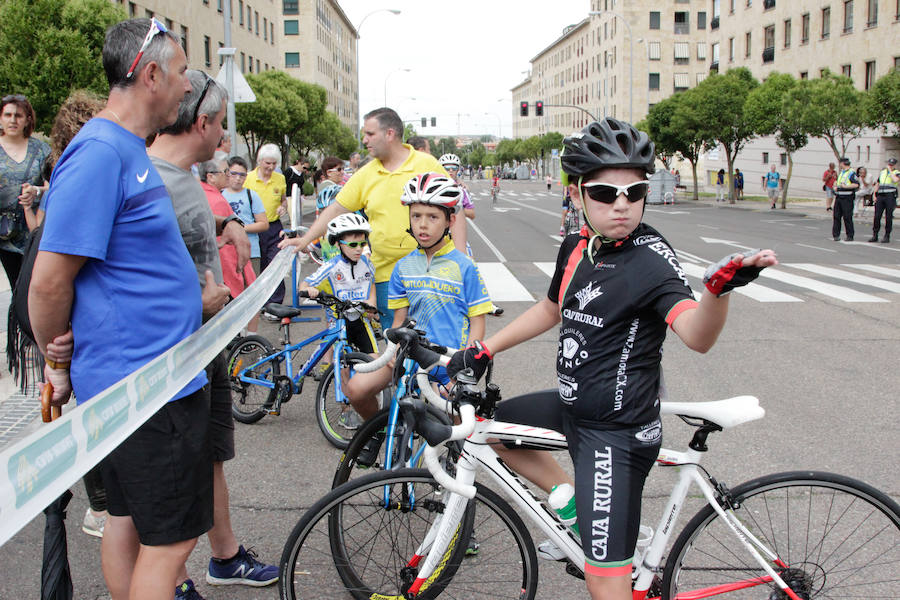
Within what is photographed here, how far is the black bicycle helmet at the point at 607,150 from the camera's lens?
2.38m

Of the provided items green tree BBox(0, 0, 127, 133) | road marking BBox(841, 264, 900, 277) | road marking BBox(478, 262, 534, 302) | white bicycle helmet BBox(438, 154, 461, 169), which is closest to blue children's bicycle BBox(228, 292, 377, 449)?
road marking BBox(478, 262, 534, 302)

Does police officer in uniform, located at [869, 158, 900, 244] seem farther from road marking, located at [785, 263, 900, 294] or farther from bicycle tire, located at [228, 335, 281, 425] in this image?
bicycle tire, located at [228, 335, 281, 425]

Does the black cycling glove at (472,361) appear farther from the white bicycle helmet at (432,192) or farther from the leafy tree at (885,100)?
the leafy tree at (885,100)

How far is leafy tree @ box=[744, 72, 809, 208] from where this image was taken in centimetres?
3133

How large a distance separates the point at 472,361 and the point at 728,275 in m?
0.94

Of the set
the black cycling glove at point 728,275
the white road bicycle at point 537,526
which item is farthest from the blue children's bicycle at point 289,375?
the black cycling glove at point 728,275

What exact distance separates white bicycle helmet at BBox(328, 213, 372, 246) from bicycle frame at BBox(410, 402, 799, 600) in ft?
9.31

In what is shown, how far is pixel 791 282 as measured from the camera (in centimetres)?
1217

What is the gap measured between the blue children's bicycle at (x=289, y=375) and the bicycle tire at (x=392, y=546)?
2203mm

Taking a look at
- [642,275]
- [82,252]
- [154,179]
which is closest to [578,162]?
[642,275]

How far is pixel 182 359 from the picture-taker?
2.42m

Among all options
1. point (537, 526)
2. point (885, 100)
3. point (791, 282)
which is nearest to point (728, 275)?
point (537, 526)

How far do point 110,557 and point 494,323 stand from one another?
23.2ft

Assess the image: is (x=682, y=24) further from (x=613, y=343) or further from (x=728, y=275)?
(x=728, y=275)
